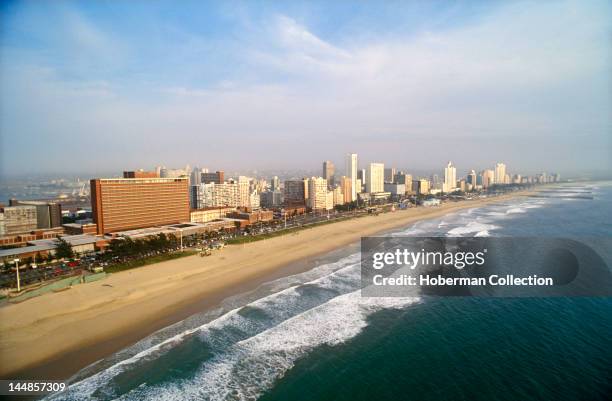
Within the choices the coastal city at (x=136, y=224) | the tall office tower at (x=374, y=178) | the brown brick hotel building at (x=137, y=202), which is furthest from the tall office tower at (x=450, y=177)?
the brown brick hotel building at (x=137, y=202)

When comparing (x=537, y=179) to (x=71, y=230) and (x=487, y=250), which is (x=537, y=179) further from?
(x=71, y=230)

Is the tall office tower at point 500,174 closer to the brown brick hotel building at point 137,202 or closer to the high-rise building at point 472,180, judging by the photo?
the high-rise building at point 472,180

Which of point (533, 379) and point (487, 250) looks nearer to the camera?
point (533, 379)

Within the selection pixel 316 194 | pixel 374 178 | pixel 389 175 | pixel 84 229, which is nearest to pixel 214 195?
pixel 316 194

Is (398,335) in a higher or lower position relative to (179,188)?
lower

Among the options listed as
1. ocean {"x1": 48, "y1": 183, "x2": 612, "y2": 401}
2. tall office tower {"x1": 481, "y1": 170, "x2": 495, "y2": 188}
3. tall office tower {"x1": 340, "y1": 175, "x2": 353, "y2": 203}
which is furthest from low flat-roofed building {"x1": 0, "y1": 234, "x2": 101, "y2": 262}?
tall office tower {"x1": 481, "y1": 170, "x2": 495, "y2": 188}


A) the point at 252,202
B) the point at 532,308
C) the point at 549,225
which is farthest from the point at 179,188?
the point at 549,225

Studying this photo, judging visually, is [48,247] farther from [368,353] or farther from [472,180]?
[472,180]
